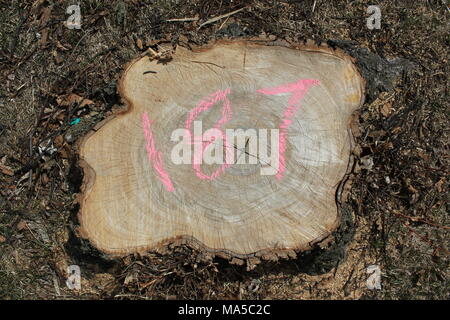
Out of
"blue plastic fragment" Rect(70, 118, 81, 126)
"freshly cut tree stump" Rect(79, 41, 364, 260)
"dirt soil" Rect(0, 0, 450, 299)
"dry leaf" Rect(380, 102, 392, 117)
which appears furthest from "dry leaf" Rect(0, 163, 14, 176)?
"dry leaf" Rect(380, 102, 392, 117)

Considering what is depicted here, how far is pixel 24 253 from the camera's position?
3.38 m

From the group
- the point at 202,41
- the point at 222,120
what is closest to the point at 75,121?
the point at 202,41

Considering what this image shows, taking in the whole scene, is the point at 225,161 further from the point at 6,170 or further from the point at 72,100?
the point at 6,170

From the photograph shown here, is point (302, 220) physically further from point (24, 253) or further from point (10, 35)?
point (10, 35)

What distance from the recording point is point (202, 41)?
3.21 m

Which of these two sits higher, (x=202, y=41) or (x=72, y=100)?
(x=202, y=41)

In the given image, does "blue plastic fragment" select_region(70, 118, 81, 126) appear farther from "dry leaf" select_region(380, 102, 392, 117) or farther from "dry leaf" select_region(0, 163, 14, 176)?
"dry leaf" select_region(380, 102, 392, 117)

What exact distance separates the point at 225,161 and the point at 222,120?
0.22 metres

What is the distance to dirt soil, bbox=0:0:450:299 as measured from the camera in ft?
10.7

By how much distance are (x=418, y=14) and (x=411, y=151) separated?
3.23ft

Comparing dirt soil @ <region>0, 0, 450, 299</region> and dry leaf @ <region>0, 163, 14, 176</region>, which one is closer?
dirt soil @ <region>0, 0, 450, 299</region>

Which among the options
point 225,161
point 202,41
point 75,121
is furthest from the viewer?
point 75,121

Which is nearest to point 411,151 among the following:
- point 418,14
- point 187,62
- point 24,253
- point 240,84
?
point 418,14

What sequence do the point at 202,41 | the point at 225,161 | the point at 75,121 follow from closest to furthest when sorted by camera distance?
the point at 225,161
the point at 202,41
the point at 75,121
